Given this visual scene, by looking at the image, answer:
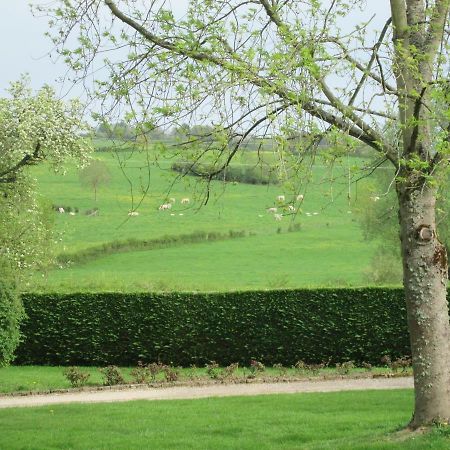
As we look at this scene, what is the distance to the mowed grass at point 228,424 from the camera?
382 inches

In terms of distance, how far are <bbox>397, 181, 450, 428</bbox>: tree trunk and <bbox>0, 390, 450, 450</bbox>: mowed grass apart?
14.9 inches

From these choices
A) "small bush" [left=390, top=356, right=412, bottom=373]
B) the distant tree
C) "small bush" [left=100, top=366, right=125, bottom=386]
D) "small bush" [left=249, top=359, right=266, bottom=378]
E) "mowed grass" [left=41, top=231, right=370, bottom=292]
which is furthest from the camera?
the distant tree

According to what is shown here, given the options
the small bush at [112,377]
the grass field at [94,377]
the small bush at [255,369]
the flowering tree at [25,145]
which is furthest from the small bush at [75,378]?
the flowering tree at [25,145]

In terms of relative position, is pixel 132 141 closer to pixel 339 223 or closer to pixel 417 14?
pixel 417 14

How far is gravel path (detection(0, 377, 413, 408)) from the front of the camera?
15.5 m

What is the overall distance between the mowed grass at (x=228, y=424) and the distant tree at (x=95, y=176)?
44588 millimetres

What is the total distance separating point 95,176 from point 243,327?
38639 millimetres

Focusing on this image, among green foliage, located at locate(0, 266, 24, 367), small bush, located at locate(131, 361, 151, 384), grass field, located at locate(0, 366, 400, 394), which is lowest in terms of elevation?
grass field, located at locate(0, 366, 400, 394)

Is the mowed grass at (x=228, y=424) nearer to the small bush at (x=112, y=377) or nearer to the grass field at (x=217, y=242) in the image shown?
the small bush at (x=112, y=377)

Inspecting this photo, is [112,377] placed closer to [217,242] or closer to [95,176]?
[217,242]

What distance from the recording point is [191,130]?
8023 millimetres

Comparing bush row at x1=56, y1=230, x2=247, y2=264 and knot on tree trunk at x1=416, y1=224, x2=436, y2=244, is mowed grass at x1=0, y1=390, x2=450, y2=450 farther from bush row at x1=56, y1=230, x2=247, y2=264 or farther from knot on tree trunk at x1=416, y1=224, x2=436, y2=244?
bush row at x1=56, y1=230, x2=247, y2=264

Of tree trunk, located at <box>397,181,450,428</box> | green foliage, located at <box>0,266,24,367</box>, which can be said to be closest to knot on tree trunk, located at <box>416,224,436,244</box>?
tree trunk, located at <box>397,181,450,428</box>

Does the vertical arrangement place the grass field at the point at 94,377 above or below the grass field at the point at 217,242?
below
